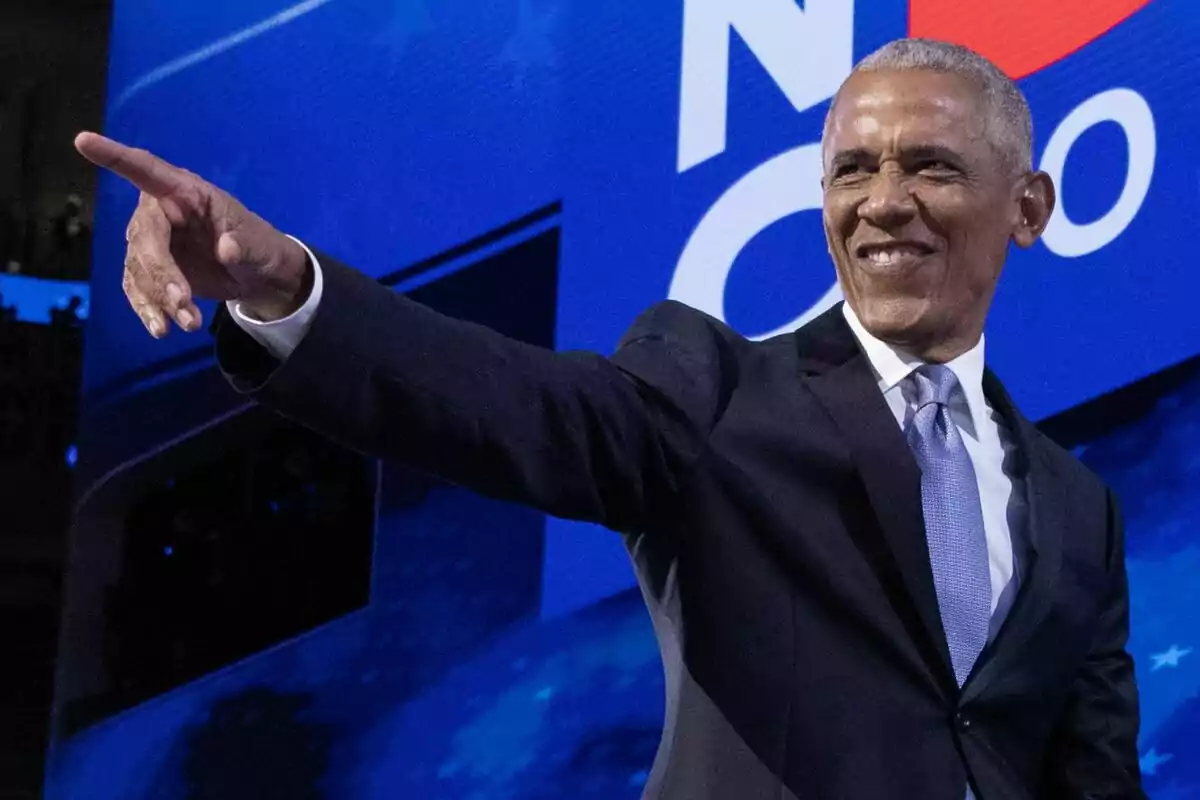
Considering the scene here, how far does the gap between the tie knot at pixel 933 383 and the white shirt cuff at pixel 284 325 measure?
55cm

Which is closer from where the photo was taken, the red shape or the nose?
the nose

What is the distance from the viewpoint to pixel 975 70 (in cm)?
112

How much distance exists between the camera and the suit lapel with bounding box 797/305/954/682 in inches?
37.2

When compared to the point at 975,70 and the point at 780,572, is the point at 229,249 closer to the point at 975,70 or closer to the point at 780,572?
the point at 780,572

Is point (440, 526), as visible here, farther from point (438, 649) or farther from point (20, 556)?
point (20, 556)

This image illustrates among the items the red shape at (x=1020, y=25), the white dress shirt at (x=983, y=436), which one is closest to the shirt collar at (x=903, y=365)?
the white dress shirt at (x=983, y=436)

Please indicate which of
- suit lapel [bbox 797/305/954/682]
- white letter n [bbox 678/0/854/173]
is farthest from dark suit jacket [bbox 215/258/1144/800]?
white letter n [bbox 678/0/854/173]

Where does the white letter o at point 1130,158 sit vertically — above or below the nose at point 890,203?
above

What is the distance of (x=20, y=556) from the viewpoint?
2707 mm

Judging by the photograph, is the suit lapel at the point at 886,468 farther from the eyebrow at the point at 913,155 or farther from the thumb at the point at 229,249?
the thumb at the point at 229,249

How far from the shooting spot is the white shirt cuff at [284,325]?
28.5 inches

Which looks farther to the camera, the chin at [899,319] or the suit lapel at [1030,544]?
the chin at [899,319]

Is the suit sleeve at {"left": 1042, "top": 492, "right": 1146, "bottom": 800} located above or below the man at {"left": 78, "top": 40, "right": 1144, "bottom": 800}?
below

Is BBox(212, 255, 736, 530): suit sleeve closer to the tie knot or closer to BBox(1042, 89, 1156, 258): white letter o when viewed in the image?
the tie knot
